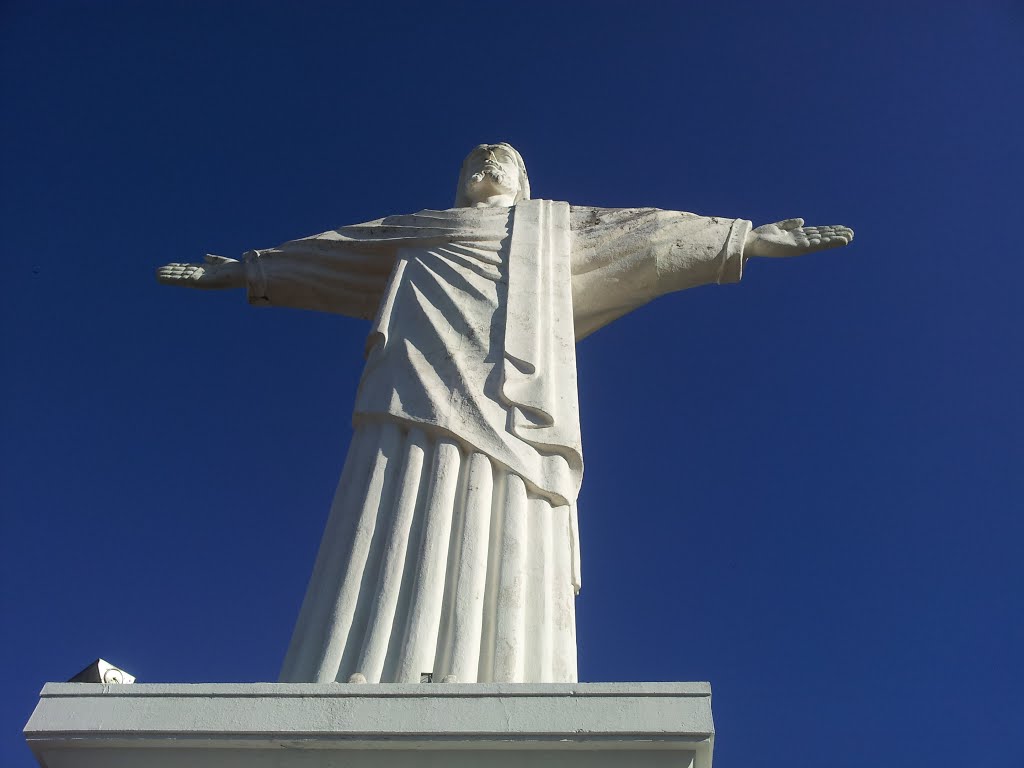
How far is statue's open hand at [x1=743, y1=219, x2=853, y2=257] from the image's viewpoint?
804 cm

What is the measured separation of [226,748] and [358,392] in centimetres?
311

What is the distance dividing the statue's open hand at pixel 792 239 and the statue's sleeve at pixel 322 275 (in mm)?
2610

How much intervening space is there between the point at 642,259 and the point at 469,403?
2.30 m

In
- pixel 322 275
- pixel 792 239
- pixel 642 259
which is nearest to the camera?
pixel 642 259

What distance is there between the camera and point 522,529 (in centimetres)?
558

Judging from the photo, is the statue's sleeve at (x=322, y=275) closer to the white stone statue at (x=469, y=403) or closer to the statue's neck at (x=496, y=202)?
the white stone statue at (x=469, y=403)

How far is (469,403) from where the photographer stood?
6.12m

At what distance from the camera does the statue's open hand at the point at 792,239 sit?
8.04 meters

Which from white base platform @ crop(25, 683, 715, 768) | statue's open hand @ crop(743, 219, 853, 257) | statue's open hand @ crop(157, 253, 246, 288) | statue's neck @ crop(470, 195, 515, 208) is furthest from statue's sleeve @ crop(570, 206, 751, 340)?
white base platform @ crop(25, 683, 715, 768)

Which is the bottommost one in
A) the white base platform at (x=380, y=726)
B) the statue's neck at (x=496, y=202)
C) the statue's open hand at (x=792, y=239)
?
the white base platform at (x=380, y=726)

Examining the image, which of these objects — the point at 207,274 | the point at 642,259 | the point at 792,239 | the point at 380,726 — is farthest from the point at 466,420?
the point at 207,274

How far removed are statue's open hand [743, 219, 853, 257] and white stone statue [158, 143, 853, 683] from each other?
15mm

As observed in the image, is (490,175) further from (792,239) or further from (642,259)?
(792,239)

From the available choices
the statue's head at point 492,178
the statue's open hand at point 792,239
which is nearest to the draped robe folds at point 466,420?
the statue's open hand at point 792,239
